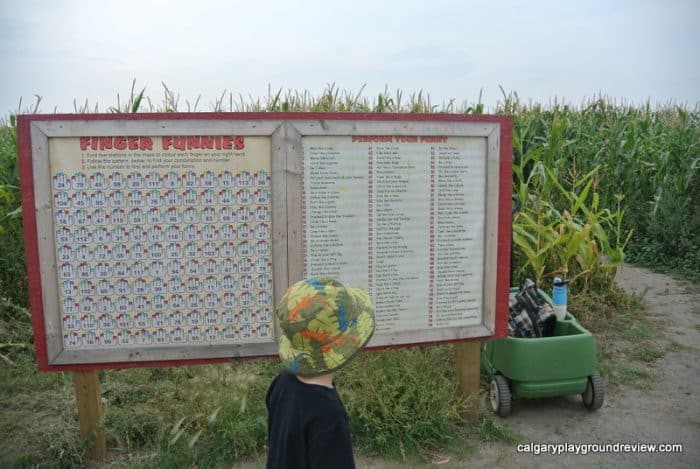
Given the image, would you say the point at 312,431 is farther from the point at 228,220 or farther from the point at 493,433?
the point at 493,433

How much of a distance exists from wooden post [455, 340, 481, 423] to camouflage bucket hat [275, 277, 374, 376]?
6.98ft

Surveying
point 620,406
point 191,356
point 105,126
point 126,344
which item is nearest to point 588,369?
point 620,406

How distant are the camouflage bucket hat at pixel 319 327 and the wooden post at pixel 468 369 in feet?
6.98

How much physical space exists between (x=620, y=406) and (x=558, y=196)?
4122 millimetres

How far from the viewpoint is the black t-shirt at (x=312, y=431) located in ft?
5.71

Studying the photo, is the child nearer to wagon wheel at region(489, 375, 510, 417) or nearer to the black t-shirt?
the black t-shirt

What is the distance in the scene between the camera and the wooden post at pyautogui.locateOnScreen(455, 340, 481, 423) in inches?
149

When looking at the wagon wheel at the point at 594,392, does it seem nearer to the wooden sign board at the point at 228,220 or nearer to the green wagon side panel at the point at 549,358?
the green wagon side panel at the point at 549,358

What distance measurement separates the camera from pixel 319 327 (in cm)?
174

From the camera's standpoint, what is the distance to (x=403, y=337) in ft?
11.5

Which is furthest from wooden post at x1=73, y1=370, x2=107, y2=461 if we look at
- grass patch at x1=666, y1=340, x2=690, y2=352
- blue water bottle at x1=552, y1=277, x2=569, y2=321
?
grass patch at x1=666, y1=340, x2=690, y2=352

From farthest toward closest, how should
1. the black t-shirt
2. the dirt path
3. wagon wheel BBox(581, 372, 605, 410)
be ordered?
wagon wheel BBox(581, 372, 605, 410) → the dirt path → the black t-shirt

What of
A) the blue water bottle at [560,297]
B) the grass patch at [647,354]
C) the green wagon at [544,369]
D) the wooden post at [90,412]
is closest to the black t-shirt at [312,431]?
the wooden post at [90,412]

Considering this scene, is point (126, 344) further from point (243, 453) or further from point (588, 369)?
point (588, 369)
